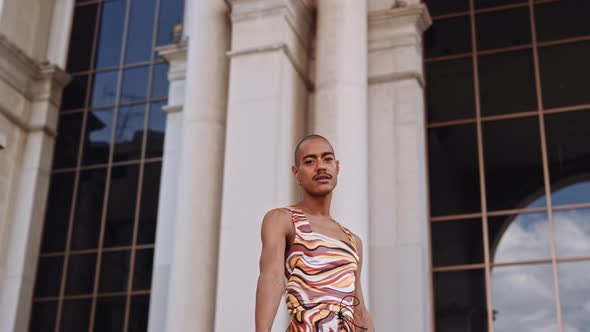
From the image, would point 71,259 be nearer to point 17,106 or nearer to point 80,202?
point 80,202

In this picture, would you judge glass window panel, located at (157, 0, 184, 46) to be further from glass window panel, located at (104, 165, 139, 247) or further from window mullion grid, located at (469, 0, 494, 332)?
window mullion grid, located at (469, 0, 494, 332)

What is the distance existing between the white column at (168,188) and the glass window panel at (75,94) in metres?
2.13

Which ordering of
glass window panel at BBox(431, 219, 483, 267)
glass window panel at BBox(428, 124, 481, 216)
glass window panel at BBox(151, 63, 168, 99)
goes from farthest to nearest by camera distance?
glass window panel at BBox(151, 63, 168, 99) → glass window panel at BBox(428, 124, 481, 216) → glass window panel at BBox(431, 219, 483, 267)

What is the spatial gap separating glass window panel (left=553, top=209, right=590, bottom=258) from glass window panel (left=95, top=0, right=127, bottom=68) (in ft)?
29.3

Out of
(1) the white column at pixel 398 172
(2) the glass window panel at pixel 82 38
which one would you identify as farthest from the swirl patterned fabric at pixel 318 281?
(2) the glass window panel at pixel 82 38

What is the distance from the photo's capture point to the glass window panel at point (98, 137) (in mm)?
16484

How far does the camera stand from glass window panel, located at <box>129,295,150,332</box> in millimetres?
14750

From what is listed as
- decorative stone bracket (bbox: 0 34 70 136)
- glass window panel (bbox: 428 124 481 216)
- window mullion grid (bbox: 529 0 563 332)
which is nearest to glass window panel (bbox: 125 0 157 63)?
decorative stone bracket (bbox: 0 34 70 136)

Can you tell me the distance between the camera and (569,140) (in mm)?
12938

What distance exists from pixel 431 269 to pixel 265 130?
129 inches

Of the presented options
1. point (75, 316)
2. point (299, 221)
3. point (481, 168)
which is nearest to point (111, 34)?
point (75, 316)

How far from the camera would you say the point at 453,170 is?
524 inches

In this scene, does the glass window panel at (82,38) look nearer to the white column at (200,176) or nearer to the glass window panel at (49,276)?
the glass window panel at (49,276)

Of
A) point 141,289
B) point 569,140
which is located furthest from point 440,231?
point 141,289
